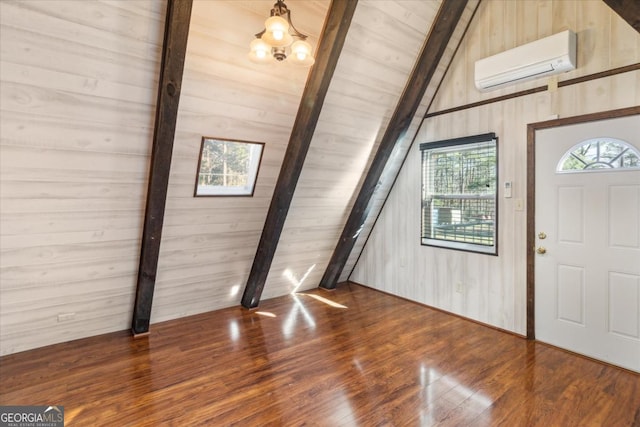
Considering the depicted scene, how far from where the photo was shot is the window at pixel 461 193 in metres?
3.46

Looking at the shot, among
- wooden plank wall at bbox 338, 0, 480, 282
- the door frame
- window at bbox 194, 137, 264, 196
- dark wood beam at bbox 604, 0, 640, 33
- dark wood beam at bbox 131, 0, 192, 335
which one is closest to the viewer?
dark wood beam at bbox 604, 0, 640, 33

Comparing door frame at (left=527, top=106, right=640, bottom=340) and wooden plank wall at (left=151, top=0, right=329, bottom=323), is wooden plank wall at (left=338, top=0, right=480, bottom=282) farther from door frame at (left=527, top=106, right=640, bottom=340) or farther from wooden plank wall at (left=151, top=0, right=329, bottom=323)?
wooden plank wall at (left=151, top=0, right=329, bottom=323)

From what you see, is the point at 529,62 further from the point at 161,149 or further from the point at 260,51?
the point at 161,149

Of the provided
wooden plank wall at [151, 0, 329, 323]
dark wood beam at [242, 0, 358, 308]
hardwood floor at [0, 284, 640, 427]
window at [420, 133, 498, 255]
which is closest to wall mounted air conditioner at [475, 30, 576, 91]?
window at [420, 133, 498, 255]

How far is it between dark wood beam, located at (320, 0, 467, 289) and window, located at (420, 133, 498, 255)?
0.53 metres

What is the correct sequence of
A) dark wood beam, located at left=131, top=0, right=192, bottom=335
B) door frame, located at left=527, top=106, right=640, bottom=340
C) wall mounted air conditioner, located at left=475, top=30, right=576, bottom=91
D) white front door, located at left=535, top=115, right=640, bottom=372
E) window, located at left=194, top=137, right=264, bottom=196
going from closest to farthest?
dark wood beam, located at left=131, top=0, right=192, bottom=335 < white front door, located at left=535, top=115, right=640, bottom=372 < wall mounted air conditioner, located at left=475, top=30, right=576, bottom=91 < window, located at left=194, top=137, right=264, bottom=196 < door frame, located at left=527, top=106, right=640, bottom=340

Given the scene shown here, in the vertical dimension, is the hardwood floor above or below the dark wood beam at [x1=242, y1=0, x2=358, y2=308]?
below

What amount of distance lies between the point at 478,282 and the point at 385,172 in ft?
5.10

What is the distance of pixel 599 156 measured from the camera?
8.89 feet

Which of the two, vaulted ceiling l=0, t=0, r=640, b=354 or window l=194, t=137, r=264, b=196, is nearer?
vaulted ceiling l=0, t=0, r=640, b=354

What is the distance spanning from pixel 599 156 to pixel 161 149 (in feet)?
10.8

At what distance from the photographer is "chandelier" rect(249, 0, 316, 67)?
189cm

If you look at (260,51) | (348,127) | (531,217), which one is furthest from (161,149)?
(531,217)

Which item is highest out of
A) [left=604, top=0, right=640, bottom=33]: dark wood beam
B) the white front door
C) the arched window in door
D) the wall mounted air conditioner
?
the wall mounted air conditioner
